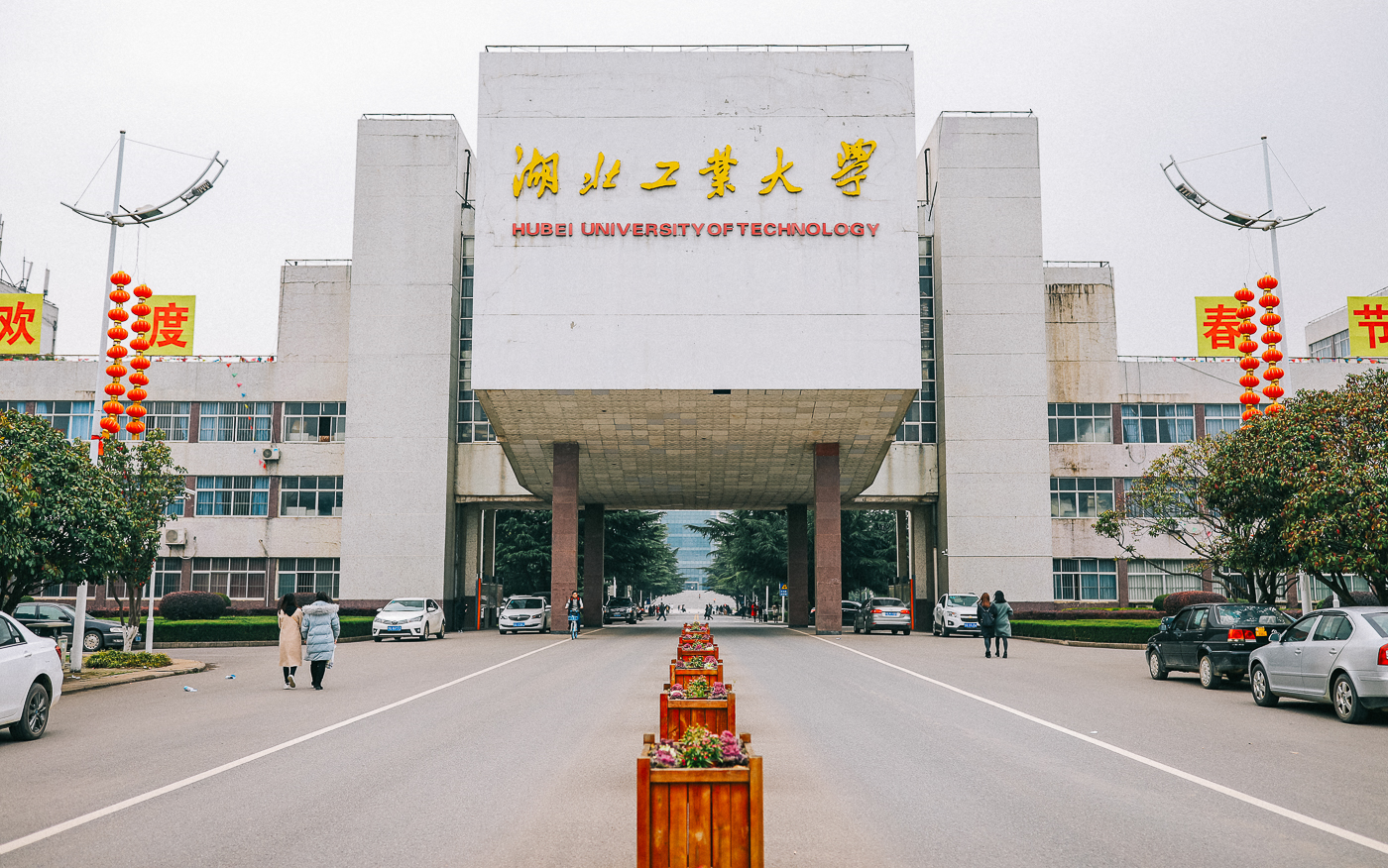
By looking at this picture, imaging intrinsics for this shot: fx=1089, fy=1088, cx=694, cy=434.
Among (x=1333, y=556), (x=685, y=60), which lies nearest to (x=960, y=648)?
(x=1333, y=556)

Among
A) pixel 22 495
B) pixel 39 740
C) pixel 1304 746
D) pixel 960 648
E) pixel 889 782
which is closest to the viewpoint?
pixel 889 782

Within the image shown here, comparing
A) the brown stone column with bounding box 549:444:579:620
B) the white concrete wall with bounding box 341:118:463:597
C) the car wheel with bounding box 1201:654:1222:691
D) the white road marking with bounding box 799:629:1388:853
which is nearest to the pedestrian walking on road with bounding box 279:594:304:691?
the white road marking with bounding box 799:629:1388:853

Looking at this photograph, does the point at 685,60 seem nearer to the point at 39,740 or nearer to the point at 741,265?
the point at 741,265

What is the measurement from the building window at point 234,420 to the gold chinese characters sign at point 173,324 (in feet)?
9.81

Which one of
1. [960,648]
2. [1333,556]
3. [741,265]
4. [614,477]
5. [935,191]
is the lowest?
[960,648]

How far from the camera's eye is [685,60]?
1604 inches

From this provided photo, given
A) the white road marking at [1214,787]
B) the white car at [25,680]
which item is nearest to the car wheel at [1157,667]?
the white road marking at [1214,787]

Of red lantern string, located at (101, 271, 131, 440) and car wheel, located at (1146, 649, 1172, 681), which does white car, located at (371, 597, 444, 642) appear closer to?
red lantern string, located at (101, 271, 131, 440)

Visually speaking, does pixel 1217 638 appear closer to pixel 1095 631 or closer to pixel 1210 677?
pixel 1210 677

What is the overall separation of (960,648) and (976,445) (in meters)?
19.5

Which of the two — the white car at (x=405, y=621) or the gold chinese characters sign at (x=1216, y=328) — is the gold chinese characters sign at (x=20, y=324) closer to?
the white car at (x=405, y=621)

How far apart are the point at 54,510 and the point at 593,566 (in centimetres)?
3993

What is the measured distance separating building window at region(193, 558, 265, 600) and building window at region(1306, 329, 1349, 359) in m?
68.7

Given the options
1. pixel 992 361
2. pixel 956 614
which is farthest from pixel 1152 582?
pixel 956 614
